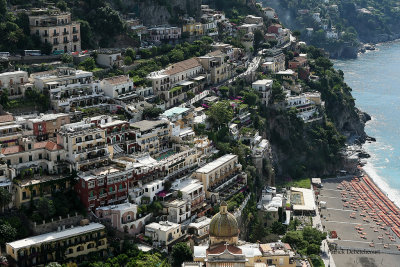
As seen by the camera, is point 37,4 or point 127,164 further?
point 37,4

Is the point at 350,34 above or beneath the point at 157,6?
beneath

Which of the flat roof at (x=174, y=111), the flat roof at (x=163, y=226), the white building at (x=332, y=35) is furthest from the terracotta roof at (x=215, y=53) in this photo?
the white building at (x=332, y=35)

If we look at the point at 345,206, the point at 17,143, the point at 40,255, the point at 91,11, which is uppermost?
the point at 91,11

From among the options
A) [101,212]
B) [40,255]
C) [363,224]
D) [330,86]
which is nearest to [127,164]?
[101,212]

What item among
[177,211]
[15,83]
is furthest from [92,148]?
[15,83]

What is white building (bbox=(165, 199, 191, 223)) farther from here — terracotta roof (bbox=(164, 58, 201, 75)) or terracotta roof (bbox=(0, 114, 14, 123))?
terracotta roof (bbox=(164, 58, 201, 75))

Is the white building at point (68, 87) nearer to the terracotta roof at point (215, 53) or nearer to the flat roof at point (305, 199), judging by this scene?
the terracotta roof at point (215, 53)

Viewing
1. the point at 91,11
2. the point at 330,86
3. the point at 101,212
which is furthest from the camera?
the point at 330,86

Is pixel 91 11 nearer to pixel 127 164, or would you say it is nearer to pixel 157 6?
pixel 157 6
